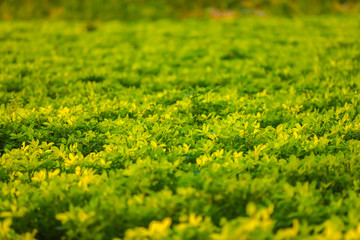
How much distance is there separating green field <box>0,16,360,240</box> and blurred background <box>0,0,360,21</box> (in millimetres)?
6042

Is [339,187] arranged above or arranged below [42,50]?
below

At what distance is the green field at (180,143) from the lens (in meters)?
2.20

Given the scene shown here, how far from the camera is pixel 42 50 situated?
7707mm

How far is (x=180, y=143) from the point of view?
11.4ft

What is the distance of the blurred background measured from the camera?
1304cm

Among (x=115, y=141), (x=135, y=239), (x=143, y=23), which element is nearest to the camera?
(x=135, y=239)

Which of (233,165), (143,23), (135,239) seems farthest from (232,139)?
(143,23)

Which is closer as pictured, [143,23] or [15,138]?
[15,138]

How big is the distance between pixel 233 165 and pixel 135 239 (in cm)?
122

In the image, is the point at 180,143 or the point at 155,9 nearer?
the point at 180,143

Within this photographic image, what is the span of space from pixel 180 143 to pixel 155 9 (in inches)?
461

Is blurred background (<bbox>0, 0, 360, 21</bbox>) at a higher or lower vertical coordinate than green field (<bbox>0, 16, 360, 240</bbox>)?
higher

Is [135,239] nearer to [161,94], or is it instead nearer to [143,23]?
[161,94]

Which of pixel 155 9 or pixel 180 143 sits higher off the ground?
pixel 155 9
